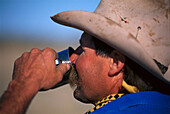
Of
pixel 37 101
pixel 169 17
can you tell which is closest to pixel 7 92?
pixel 169 17

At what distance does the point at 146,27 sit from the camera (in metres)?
1.71

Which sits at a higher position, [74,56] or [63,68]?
[74,56]

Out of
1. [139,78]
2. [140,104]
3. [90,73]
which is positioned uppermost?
[90,73]

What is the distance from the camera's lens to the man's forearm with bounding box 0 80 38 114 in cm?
153

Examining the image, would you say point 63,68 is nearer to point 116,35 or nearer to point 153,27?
point 116,35

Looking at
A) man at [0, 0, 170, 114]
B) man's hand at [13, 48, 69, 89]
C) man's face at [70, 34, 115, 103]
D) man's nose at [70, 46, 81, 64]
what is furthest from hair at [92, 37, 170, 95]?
man's hand at [13, 48, 69, 89]

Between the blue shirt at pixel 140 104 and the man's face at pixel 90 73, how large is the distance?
0.27m

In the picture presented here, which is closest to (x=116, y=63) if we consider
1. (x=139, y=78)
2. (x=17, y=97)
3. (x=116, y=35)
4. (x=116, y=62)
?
(x=116, y=62)

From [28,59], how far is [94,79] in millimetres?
594

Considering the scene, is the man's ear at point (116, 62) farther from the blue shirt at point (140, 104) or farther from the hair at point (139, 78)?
the blue shirt at point (140, 104)

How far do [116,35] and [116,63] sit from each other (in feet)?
1.11

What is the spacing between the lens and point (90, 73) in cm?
201

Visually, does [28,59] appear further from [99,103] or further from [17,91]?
[99,103]

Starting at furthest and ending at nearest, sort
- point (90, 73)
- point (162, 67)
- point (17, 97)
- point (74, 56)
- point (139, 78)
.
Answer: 1. point (74, 56)
2. point (90, 73)
3. point (139, 78)
4. point (162, 67)
5. point (17, 97)
